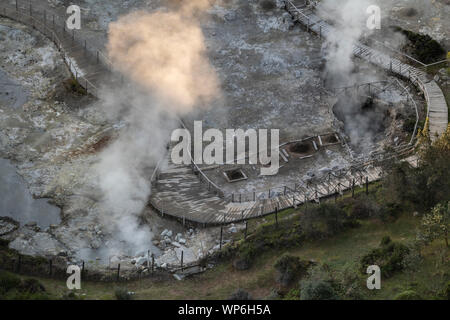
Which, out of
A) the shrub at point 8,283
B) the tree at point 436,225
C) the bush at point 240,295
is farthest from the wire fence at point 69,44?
the tree at point 436,225

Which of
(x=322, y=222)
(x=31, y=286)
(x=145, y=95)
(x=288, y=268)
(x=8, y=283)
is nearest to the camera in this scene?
(x=31, y=286)

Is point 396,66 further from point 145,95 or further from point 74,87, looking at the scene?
point 74,87

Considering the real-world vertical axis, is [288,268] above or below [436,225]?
below

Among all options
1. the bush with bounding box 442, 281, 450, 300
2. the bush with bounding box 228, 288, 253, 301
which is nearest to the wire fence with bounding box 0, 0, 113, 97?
the bush with bounding box 228, 288, 253, 301

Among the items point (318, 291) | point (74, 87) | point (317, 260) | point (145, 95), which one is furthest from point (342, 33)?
point (318, 291)

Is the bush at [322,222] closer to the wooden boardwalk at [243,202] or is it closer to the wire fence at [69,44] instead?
the wooden boardwalk at [243,202]

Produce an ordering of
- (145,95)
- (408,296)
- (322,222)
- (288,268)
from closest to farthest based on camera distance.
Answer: (408,296) < (288,268) < (322,222) < (145,95)
